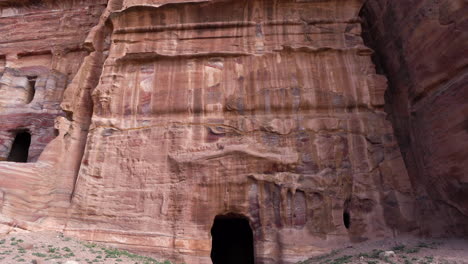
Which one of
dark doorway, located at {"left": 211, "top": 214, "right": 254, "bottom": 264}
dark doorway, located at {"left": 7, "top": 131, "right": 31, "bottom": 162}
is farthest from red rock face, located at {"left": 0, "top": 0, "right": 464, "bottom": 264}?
dark doorway, located at {"left": 211, "top": 214, "right": 254, "bottom": 264}

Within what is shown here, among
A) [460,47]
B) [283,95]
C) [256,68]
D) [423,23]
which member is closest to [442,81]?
[460,47]

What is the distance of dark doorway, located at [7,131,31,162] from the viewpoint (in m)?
13.2

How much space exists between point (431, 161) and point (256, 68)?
5.48 metres

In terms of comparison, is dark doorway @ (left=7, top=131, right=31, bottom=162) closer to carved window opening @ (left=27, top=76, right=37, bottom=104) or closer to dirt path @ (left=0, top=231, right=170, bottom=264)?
carved window opening @ (left=27, top=76, right=37, bottom=104)

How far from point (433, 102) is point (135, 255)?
8341 millimetres

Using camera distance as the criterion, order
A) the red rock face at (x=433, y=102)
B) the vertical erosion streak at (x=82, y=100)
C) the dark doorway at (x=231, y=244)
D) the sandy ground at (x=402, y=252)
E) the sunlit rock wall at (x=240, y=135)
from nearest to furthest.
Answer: the sandy ground at (x=402, y=252) → the red rock face at (x=433, y=102) → the sunlit rock wall at (x=240, y=135) → the vertical erosion streak at (x=82, y=100) → the dark doorway at (x=231, y=244)

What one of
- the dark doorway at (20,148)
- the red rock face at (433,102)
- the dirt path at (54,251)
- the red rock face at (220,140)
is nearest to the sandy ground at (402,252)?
the red rock face at (220,140)

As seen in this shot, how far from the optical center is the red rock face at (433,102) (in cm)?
762

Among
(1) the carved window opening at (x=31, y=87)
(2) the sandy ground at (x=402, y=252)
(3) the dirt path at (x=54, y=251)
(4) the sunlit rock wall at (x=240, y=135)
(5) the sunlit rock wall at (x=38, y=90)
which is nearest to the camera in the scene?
(2) the sandy ground at (x=402, y=252)

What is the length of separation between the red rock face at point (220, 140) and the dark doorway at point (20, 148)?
1.93 m

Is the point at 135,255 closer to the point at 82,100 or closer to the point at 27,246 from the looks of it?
the point at 27,246

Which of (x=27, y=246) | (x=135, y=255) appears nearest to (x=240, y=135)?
(x=135, y=255)

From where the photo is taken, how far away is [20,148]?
13602 millimetres

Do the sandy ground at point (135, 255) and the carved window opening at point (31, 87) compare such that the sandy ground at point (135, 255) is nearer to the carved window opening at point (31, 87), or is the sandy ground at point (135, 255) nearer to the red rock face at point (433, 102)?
the red rock face at point (433, 102)
